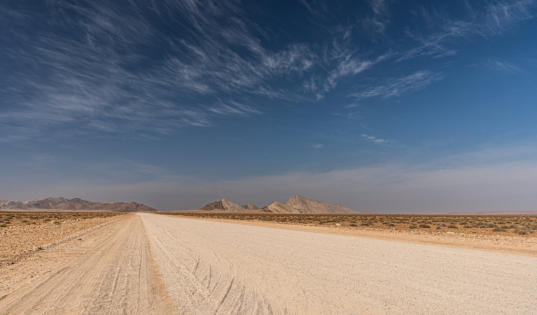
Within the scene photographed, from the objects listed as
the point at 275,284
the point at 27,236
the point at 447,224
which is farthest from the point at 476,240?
the point at 27,236

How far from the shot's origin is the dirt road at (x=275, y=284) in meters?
5.72

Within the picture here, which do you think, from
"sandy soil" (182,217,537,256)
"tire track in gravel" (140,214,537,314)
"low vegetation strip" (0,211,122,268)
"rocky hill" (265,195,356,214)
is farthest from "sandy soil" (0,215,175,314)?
"rocky hill" (265,195,356,214)

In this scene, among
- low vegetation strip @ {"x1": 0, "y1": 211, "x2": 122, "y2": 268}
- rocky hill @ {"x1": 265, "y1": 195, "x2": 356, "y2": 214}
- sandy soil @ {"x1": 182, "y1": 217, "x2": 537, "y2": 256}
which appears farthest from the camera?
rocky hill @ {"x1": 265, "y1": 195, "x2": 356, "y2": 214}

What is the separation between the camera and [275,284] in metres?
7.43

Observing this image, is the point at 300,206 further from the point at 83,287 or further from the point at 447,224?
the point at 83,287

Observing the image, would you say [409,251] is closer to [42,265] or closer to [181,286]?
[181,286]

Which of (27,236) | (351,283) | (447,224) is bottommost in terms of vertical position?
(27,236)

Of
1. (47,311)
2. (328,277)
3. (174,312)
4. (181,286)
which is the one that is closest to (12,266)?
(47,311)

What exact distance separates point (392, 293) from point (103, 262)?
31.6 feet

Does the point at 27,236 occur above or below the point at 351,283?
below

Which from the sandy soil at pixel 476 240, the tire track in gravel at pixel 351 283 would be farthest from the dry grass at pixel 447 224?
the tire track in gravel at pixel 351 283

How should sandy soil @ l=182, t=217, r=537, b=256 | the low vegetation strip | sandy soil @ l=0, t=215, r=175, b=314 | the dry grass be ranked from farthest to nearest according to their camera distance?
the dry grass, sandy soil @ l=182, t=217, r=537, b=256, the low vegetation strip, sandy soil @ l=0, t=215, r=175, b=314

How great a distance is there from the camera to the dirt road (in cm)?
572

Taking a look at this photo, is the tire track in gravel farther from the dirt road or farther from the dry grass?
the dry grass
